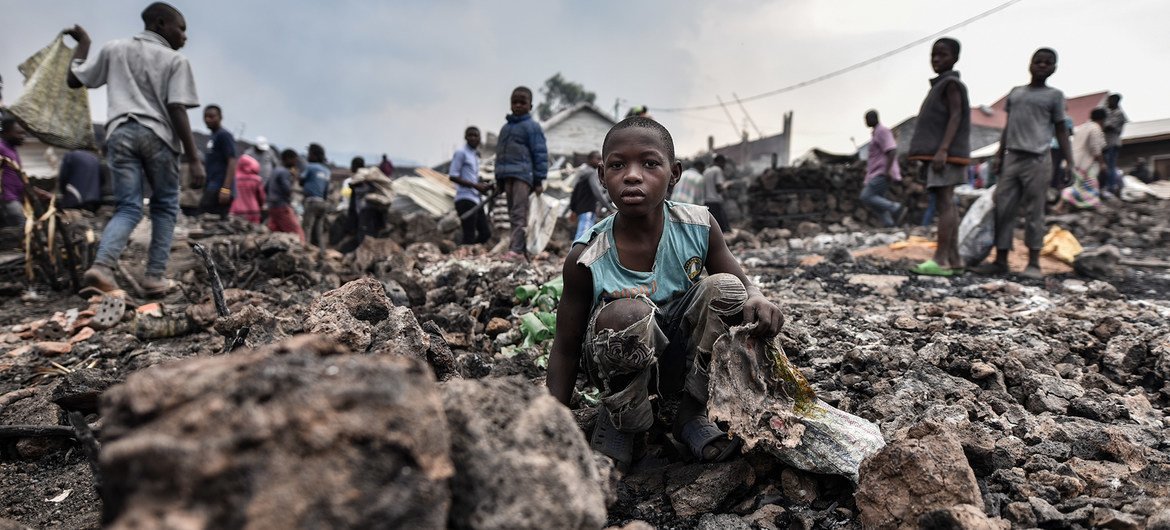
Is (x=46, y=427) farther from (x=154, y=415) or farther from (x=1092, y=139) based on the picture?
(x=1092, y=139)

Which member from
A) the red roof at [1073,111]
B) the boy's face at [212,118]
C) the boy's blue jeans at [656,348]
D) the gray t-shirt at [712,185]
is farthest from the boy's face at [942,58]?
the red roof at [1073,111]

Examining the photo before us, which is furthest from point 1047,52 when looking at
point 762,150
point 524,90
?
point 762,150

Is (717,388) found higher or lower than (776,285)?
higher

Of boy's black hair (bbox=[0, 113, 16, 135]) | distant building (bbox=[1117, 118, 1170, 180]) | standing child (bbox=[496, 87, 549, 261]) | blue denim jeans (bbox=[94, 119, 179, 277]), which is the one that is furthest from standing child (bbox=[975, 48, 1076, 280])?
distant building (bbox=[1117, 118, 1170, 180])

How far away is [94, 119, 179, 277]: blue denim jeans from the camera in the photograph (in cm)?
412

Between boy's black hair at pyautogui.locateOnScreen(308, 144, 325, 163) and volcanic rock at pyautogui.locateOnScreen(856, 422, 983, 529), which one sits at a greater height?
boy's black hair at pyautogui.locateOnScreen(308, 144, 325, 163)

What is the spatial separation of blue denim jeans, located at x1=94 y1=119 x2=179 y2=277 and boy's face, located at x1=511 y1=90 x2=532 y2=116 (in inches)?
119

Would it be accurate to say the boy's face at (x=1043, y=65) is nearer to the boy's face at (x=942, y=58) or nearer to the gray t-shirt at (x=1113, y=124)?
the boy's face at (x=942, y=58)

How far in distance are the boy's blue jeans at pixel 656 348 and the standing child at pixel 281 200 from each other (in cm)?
773

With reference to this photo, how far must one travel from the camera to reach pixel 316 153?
31.3 feet

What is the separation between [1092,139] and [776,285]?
30.2 feet

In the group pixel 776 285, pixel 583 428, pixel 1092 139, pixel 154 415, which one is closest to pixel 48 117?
pixel 583 428

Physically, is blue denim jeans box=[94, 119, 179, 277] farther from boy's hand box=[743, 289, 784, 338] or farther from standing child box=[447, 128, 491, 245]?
boy's hand box=[743, 289, 784, 338]

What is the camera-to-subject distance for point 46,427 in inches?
81.3
